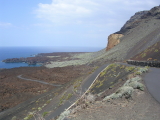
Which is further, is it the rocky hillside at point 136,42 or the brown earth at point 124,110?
the rocky hillside at point 136,42

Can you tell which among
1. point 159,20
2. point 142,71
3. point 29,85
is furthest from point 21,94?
point 159,20

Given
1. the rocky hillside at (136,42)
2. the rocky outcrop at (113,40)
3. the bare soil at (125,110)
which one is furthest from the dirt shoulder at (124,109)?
the rocky outcrop at (113,40)

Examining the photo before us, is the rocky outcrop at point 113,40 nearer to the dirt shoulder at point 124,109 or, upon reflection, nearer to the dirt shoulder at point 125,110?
the dirt shoulder at point 124,109

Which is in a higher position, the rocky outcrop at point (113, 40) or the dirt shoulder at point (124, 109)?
the rocky outcrop at point (113, 40)

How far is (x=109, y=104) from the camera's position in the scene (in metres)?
6.66

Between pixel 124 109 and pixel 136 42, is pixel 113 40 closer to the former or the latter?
pixel 136 42

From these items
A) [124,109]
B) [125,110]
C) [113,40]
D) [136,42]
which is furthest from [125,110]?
[113,40]

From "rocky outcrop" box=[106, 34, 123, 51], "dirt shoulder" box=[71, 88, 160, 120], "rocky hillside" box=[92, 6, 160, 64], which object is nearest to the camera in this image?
"dirt shoulder" box=[71, 88, 160, 120]

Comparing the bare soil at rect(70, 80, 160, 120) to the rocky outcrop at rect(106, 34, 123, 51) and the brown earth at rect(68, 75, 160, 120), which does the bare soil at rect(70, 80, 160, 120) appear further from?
the rocky outcrop at rect(106, 34, 123, 51)

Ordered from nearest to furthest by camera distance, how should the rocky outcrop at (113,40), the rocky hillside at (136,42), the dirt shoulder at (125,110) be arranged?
the dirt shoulder at (125,110) → the rocky hillside at (136,42) → the rocky outcrop at (113,40)

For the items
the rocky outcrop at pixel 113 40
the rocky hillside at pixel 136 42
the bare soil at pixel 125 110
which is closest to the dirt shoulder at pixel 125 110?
the bare soil at pixel 125 110

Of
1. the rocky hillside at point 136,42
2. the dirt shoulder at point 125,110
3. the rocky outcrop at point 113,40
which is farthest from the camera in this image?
the rocky outcrop at point 113,40

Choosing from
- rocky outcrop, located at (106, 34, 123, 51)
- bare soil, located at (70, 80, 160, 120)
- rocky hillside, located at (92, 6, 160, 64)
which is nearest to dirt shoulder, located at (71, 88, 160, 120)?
bare soil, located at (70, 80, 160, 120)

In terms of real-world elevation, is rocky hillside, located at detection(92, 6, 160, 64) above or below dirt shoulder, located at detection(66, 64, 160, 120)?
above
